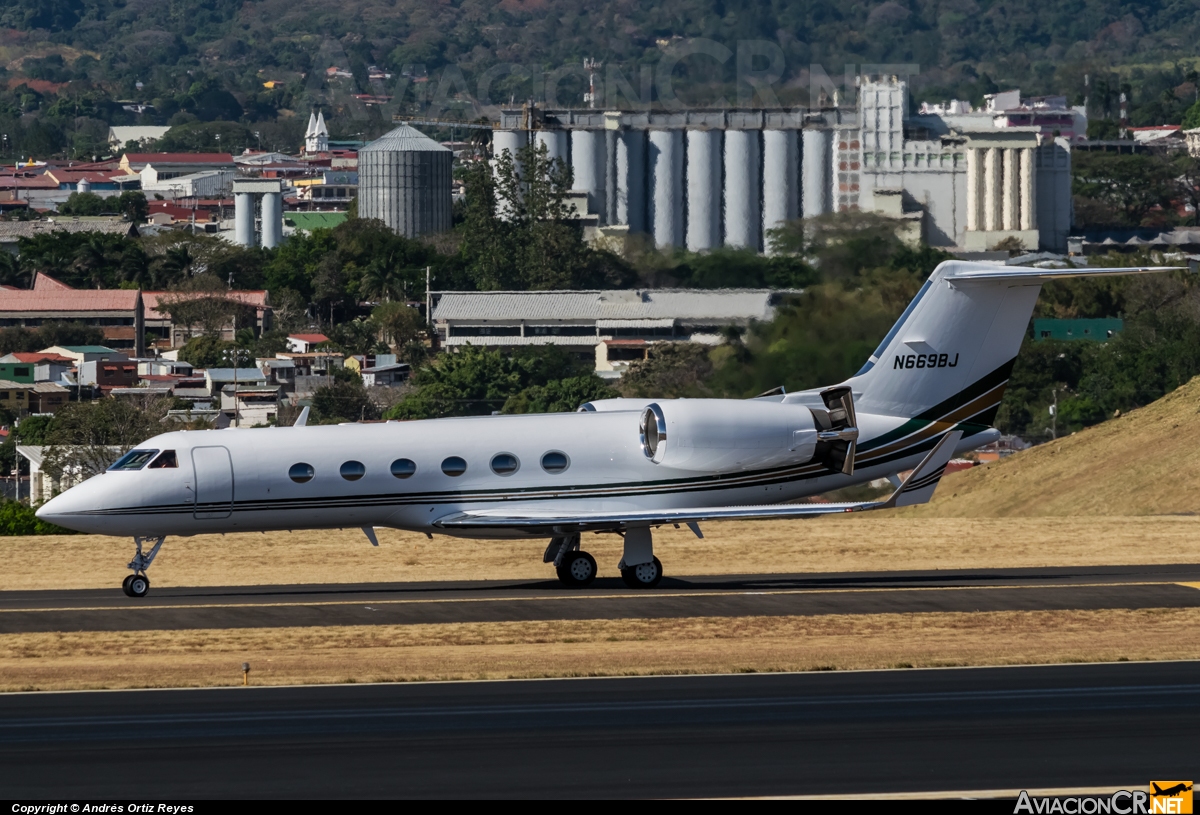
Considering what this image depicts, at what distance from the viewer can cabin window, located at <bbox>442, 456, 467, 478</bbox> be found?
104 ft

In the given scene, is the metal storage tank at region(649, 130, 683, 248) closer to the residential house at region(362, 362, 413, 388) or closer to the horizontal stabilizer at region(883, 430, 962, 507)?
the residential house at region(362, 362, 413, 388)

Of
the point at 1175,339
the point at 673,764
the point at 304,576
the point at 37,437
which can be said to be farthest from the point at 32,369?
the point at 673,764

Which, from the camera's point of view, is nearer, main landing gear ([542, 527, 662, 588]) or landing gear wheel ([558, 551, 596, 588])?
main landing gear ([542, 527, 662, 588])

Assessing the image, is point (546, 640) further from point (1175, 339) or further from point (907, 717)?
point (1175, 339)

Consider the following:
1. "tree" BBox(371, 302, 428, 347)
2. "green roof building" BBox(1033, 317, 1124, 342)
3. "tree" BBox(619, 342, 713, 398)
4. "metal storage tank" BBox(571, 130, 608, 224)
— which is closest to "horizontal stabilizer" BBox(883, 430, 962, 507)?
"tree" BBox(619, 342, 713, 398)

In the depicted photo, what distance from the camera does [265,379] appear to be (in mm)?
117188

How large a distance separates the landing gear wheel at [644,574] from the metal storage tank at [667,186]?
6300 inches

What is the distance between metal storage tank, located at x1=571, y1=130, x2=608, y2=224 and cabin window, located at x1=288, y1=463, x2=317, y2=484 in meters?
164

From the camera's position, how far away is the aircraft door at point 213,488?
1228 inches

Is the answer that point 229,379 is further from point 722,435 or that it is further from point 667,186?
point 722,435

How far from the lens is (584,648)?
87.9 ft

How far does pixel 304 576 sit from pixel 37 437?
2062 inches

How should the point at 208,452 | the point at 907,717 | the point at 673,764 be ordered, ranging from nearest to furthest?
the point at 673,764, the point at 907,717, the point at 208,452

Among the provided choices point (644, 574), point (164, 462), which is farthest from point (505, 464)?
point (164, 462)
